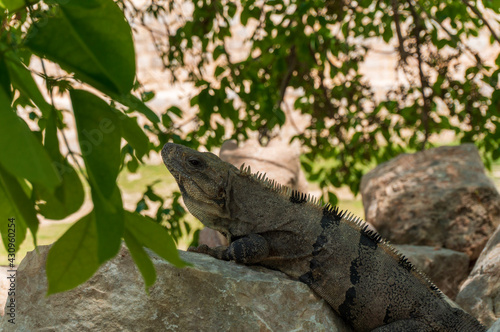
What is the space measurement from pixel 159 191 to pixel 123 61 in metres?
9.57

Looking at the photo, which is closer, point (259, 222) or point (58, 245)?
point (58, 245)

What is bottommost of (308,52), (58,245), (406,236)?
(406,236)

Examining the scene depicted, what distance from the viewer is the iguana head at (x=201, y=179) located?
3115 millimetres

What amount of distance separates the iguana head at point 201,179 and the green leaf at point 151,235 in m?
2.29

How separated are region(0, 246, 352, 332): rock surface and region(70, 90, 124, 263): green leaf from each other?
194 cm

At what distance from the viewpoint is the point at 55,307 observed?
2.61 metres

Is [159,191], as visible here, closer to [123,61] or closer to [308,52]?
[308,52]

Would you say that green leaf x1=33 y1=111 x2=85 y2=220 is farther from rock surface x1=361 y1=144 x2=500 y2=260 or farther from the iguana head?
rock surface x1=361 y1=144 x2=500 y2=260

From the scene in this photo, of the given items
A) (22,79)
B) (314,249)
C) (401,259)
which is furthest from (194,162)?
(22,79)

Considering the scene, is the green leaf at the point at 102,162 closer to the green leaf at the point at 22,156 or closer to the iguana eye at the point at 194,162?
the green leaf at the point at 22,156

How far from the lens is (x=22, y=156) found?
589 mm

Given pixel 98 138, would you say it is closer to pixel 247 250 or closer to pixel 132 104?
pixel 132 104

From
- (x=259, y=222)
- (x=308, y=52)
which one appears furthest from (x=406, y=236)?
(x=259, y=222)

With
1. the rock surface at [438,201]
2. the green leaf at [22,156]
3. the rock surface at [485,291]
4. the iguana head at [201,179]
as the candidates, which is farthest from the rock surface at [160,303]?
the rock surface at [438,201]
